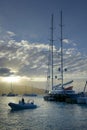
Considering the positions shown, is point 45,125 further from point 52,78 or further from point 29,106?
point 52,78

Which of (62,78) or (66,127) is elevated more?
(62,78)

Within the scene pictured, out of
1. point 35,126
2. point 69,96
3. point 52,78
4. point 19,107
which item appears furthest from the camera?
point 52,78

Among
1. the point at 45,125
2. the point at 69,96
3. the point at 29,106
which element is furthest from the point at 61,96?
the point at 45,125

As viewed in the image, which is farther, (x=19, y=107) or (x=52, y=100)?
(x=52, y=100)

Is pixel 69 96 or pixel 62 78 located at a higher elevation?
pixel 62 78

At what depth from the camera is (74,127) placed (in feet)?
155

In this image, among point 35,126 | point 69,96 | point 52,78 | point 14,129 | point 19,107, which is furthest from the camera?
point 52,78

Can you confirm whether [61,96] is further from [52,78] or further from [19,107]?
[19,107]

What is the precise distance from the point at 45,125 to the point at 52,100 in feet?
278

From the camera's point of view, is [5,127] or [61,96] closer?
[5,127]

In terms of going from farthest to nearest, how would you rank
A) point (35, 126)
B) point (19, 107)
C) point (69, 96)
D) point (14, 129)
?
point (69, 96) < point (19, 107) < point (35, 126) < point (14, 129)

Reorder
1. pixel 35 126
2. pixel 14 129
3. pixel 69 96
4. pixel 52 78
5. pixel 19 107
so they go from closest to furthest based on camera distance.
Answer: pixel 14 129 < pixel 35 126 < pixel 19 107 < pixel 69 96 < pixel 52 78

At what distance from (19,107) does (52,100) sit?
52854mm

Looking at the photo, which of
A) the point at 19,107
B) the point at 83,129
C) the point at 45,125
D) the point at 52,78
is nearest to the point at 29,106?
the point at 19,107
